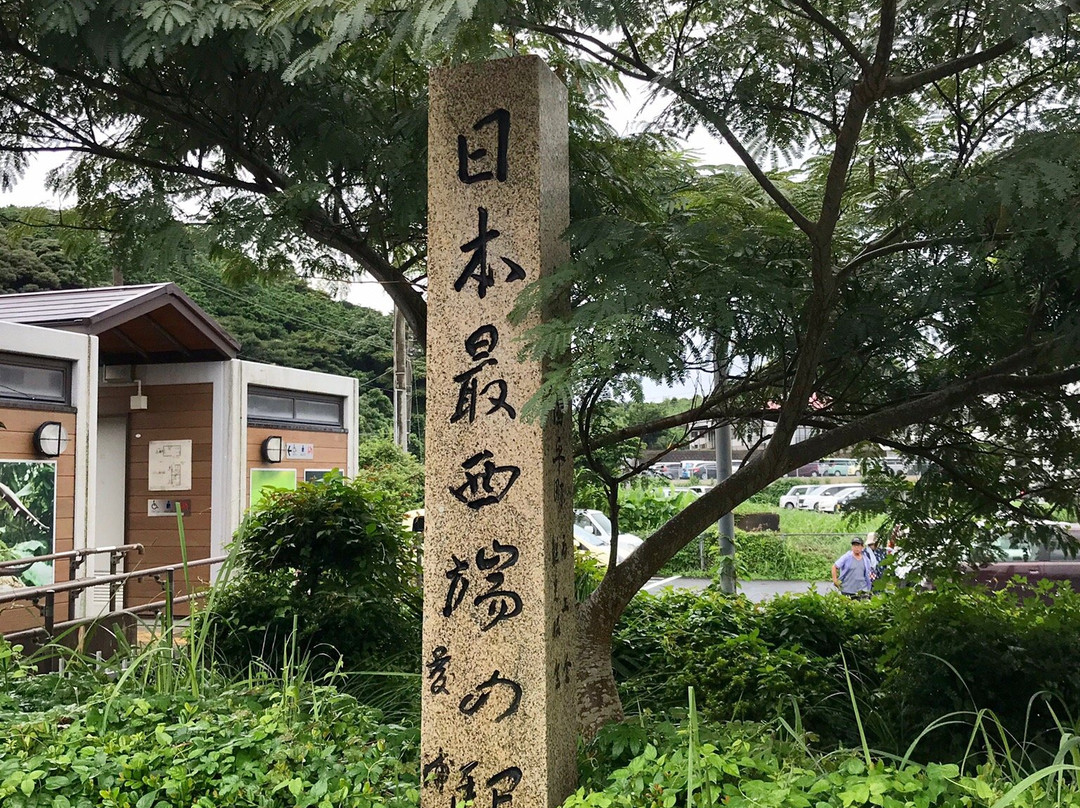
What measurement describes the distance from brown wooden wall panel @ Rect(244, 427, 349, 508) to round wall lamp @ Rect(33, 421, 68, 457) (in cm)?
272

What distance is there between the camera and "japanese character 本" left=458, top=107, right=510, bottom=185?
3.24 m

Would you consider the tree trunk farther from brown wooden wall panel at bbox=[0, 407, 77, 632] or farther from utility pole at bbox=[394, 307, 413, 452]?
utility pole at bbox=[394, 307, 413, 452]

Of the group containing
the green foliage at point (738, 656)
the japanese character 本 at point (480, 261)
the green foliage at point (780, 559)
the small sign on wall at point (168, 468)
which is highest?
the japanese character 本 at point (480, 261)

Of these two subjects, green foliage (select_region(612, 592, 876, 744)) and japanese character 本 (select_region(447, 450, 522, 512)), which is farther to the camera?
green foliage (select_region(612, 592, 876, 744))

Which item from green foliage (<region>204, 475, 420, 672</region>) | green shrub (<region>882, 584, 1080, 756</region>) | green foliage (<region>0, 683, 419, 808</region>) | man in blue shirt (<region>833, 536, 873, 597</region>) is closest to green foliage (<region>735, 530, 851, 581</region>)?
man in blue shirt (<region>833, 536, 873, 597</region>)

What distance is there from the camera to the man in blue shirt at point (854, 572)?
29.9 ft

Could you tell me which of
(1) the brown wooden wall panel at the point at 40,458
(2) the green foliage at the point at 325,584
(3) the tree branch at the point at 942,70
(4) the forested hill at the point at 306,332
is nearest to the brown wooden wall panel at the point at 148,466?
(1) the brown wooden wall panel at the point at 40,458

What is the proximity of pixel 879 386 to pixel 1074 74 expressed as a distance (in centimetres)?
149

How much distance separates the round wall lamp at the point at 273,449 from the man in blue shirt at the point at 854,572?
6.41 metres

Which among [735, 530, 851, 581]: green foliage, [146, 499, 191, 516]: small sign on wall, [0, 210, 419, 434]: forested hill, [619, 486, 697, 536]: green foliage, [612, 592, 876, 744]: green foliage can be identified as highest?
[0, 210, 419, 434]: forested hill

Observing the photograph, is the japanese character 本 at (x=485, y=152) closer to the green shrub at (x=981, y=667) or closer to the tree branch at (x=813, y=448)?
the tree branch at (x=813, y=448)

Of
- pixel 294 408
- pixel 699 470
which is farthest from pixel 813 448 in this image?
pixel 699 470

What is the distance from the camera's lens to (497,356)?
318cm

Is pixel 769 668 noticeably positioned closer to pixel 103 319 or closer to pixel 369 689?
pixel 369 689
